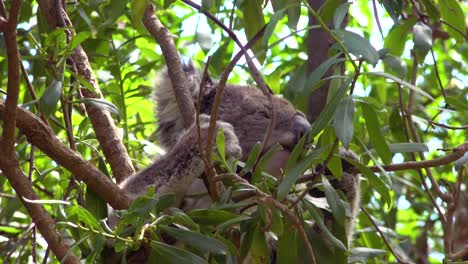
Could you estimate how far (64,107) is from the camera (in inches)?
104

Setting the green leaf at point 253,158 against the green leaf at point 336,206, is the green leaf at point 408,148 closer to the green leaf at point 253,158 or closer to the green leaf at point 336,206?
the green leaf at point 336,206

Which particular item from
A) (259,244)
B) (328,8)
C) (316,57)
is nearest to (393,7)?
(328,8)

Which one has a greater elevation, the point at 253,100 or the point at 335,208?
the point at 253,100

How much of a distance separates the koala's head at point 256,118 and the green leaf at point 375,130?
1127 millimetres

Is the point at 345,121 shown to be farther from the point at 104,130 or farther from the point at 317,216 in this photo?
the point at 104,130

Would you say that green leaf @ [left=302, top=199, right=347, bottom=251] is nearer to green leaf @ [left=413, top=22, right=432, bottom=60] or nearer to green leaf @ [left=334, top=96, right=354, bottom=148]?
green leaf @ [left=334, top=96, right=354, bottom=148]

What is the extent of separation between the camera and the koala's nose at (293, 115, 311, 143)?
334 cm

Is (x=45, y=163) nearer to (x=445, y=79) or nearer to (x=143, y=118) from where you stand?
(x=143, y=118)

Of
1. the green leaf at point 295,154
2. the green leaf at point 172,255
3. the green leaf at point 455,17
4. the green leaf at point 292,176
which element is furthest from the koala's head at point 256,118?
the green leaf at point 172,255

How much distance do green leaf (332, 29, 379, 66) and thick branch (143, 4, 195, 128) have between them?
114cm

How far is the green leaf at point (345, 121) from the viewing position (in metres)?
1.86

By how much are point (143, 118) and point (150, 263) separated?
239cm

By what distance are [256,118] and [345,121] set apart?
1756 millimetres

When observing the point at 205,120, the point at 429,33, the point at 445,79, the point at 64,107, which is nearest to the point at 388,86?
the point at 445,79
